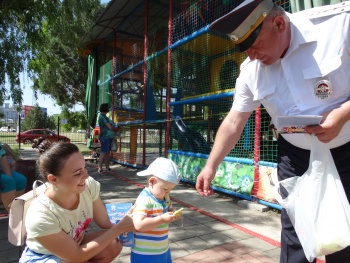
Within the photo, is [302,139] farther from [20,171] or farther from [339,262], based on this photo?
[20,171]

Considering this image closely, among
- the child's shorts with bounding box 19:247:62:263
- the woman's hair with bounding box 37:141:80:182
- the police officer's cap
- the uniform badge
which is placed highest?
the police officer's cap

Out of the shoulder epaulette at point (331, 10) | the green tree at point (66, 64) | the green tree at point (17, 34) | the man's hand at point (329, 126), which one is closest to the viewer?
the man's hand at point (329, 126)

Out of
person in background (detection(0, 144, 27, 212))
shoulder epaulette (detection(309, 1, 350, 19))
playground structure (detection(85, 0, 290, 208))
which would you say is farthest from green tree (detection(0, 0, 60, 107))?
shoulder epaulette (detection(309, 1, 350, 19))

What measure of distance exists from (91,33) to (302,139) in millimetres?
9692

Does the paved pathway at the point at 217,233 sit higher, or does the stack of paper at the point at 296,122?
the stack of paper at the point at 296,122

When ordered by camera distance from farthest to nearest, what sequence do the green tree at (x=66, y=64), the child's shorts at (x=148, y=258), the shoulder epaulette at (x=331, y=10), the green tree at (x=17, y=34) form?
1. the green tree at (x=66, y=64)
2. the green tree at (x=17, y=34)
3. the child's shorts at (x=148, y=258)
4. the shoulder epaulette at (x=331, y=10)

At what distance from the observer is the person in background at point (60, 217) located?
1.70m

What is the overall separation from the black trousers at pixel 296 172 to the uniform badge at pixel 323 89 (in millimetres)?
320

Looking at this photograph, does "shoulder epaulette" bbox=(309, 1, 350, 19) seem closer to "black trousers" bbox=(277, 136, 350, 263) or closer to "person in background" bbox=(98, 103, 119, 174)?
"black trousers" bbox=(277, 136, 350, 263)

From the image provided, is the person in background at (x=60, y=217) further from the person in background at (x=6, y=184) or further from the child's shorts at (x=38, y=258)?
the person in background at (x=6, y=184)

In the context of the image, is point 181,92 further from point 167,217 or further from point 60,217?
point 60,217

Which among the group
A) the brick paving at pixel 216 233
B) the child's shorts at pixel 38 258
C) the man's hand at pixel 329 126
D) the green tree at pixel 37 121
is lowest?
the brick paving at pixel 216 233

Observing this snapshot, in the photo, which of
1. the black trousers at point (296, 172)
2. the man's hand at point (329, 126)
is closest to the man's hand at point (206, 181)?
the black trousers at point (296, 172)

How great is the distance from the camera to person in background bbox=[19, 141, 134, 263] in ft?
5.59
